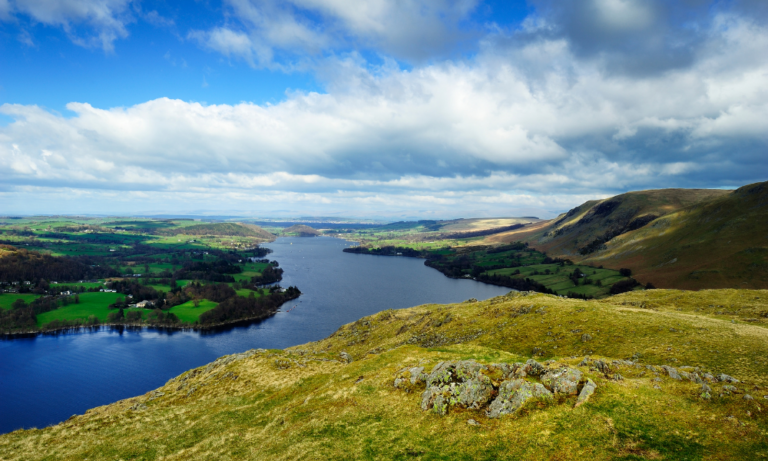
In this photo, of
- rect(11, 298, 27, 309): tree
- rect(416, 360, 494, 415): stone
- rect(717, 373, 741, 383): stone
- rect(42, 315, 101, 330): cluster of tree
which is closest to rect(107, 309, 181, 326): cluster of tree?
rect(42, 315, 101, 330): cluster of tree

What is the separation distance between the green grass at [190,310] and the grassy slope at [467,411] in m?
138

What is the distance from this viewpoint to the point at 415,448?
2317 cm

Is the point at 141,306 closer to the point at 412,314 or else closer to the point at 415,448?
the point at 412,314

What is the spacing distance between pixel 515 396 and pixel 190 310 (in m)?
206

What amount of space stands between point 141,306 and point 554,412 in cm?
23411

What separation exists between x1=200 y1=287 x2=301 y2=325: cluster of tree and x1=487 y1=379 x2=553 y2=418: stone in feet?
583

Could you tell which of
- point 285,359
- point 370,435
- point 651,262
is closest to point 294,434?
point 370,435

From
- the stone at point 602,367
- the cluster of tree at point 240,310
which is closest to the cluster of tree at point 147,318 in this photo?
the cluster of tree at point 240,310

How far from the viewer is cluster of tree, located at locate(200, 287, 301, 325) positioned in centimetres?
17495

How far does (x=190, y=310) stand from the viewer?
614ft

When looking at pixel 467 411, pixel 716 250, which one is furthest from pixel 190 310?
pixel 716 250

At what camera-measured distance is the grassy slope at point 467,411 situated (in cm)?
2044

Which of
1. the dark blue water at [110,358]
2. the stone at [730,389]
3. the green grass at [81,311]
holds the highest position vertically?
the stone at [730,389]

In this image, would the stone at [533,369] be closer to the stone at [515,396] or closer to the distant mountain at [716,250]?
the stone at [515,396]
